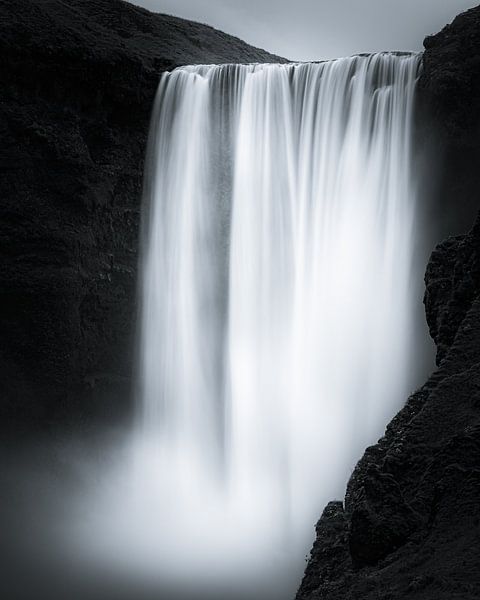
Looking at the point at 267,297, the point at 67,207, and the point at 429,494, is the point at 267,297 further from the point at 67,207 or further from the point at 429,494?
the point at 429,494

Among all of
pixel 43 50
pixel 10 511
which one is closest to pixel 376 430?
pixel 10 511

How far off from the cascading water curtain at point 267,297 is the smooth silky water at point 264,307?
3 cm

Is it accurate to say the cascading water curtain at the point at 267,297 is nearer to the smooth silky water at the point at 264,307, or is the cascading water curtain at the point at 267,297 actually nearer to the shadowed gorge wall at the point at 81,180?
the smooth silky water at the point at 264,307

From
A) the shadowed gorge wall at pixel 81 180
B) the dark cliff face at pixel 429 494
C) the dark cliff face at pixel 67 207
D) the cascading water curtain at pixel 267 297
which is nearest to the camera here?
the dark cliff face at pixel 429 494

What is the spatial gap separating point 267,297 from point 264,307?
208 millimetres

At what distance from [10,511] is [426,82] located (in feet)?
36.7

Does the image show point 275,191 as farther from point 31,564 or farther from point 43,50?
point 31,564

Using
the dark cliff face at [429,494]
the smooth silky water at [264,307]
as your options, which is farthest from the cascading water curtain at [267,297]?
the dark cliff face at [429,494]

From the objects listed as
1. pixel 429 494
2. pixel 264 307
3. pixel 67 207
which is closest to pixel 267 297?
pixel 264 307

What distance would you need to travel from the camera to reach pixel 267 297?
14648mm

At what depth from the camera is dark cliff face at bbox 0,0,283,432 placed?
1468cm

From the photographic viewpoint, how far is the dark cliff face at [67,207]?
48.2ft

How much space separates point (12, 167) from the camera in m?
14.7

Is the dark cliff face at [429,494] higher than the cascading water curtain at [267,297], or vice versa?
the cascading water curtain at [267,297]
